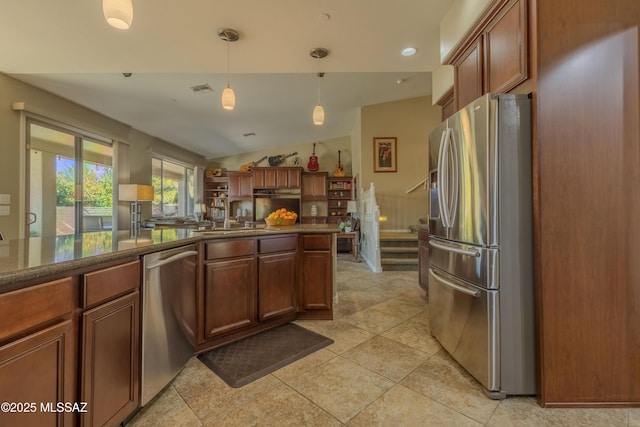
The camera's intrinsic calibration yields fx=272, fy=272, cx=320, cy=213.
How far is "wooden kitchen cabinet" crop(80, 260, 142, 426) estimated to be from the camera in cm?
108

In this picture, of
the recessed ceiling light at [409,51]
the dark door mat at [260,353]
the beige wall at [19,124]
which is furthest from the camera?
the beige wall at [19,124]

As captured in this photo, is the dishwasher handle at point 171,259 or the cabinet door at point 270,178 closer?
the dishwasher handle at point 171,259

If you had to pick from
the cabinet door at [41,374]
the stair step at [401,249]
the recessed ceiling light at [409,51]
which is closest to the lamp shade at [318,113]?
the recessed ceiling light at [409,51]

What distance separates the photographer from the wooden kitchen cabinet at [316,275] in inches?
104

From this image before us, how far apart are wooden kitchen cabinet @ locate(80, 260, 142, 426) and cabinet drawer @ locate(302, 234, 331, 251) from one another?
148cm

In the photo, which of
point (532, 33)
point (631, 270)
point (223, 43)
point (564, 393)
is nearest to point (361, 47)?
point (223, 43)

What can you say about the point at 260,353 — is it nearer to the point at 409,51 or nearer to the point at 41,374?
the point at 41,374

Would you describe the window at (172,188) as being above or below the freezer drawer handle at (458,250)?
above

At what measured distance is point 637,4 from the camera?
1465 millimetres

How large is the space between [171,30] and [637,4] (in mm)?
3189

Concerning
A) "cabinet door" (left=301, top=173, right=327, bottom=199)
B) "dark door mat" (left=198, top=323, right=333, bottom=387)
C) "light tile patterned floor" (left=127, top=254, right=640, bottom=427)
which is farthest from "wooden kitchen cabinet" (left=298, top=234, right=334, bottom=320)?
"cabinet door" (left=301, top=173, right=327, bottom=199)

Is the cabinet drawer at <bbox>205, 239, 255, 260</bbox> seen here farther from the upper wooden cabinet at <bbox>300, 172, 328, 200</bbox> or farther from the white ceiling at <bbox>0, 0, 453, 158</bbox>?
the upper wooden cabinet at <bbox>300, 172, 328, 200</bbox>

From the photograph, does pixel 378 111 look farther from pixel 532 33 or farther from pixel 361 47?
pixel 532 33

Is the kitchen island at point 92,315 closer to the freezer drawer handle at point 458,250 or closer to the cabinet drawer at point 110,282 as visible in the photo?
the cabinet drawer at point 110,282
